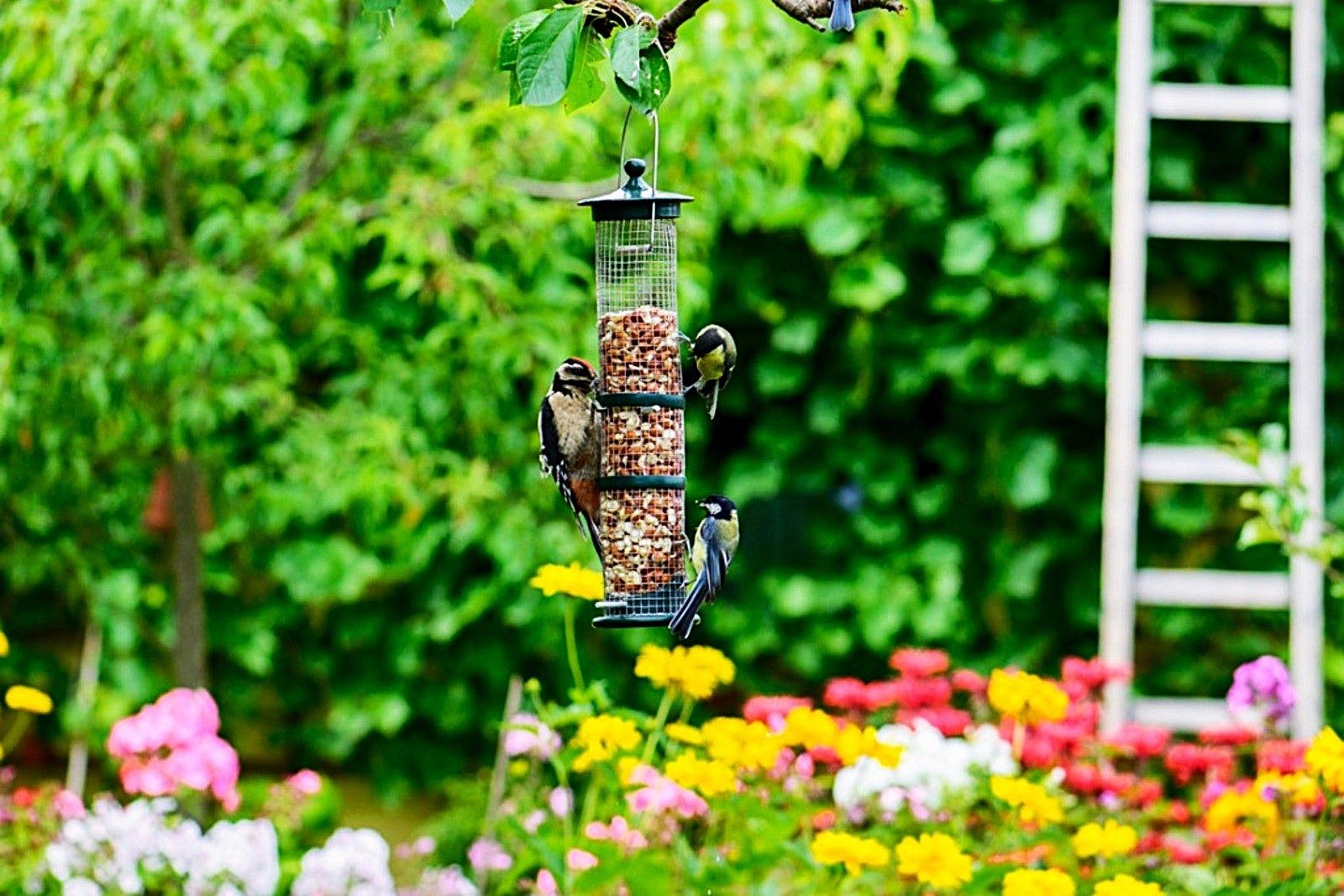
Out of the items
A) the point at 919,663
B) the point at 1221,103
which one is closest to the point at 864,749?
the point at 919,663

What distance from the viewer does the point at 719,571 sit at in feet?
5.12

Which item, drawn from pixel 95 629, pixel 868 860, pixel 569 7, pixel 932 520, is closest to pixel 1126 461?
pixel 932 520

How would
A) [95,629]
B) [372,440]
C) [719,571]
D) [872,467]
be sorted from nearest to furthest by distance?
1. [719,571]
2. [372,440]
3. [95,629]
4. [872,467]

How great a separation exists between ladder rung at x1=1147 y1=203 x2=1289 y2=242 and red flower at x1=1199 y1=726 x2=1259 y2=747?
109cm

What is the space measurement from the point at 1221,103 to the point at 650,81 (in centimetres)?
219

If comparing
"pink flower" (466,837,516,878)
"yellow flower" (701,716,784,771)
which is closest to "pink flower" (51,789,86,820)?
"pink flower" (466,837,516,878)

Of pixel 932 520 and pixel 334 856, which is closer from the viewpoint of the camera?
pixel 334 856

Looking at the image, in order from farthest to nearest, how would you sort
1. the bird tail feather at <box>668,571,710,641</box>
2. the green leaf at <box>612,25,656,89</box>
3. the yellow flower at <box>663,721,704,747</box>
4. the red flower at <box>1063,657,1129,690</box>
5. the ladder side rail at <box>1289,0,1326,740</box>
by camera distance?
the ladder side rail at <box>1289,0,1326,740</box> < the red flower at <box>1063,657,1129,690</box> < the yellow flower at <box>663,721,704,747</box> < the bird tail feather at <box>668,571,710,641</box> < the green leaf at <box>612,25,656,89</box>

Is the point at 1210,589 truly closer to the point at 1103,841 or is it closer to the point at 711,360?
the point at 1103,841

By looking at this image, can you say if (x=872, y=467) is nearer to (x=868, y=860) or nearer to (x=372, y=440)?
(x=372, y=440)

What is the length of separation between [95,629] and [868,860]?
6.81 ft

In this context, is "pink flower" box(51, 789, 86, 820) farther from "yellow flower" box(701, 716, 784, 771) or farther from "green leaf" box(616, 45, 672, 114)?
"green leaf" box(616, 45, 672, 114)

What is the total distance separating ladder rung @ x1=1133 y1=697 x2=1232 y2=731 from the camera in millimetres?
3082

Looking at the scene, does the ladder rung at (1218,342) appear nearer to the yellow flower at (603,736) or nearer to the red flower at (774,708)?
the red flower at (774,708)
